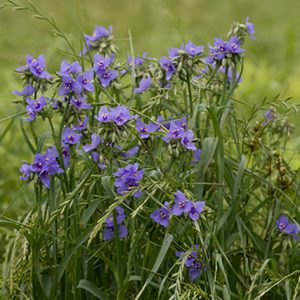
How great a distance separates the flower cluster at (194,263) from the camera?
1816 millimetres

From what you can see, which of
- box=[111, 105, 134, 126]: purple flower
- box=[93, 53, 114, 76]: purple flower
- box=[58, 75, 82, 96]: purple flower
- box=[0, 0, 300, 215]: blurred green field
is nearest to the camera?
box=[111, 105, 134, 126]: purple flower

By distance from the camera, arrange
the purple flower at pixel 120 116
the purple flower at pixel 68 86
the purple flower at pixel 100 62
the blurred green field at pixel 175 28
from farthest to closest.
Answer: the blurred green field at pixel 175 28
the purple flower at pixel 100 62
the purple flower at pixel 68 86
the purple flower at pixel 120 116

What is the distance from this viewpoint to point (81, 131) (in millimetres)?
1927

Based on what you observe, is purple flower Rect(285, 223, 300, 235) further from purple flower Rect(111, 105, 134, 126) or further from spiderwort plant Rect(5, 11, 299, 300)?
purple flower Rect(111, 105, 134, 126)

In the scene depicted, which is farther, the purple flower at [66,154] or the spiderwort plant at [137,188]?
the purple flower at [66,154]

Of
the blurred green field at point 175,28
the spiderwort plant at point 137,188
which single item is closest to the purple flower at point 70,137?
the spiderwort plant at point 137,188

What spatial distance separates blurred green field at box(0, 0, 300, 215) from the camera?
4.52 meters

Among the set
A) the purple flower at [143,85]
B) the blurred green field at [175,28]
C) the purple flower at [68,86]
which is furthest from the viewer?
the blurred green field at [175,28]

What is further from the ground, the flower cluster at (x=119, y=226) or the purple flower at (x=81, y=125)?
the purple flower at (x=81, y=125)

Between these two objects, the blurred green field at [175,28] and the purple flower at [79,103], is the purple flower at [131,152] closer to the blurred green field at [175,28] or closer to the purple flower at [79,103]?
the purple flower at [79,103]

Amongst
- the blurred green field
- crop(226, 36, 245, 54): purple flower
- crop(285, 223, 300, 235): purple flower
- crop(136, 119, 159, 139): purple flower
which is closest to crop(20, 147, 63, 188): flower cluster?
crop(136, 119, 159, 139): purple flower

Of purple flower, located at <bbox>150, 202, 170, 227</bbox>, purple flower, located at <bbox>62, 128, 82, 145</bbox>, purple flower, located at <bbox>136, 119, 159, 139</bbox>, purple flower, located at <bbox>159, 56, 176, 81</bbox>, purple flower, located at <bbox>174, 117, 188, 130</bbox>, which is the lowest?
purple flower, located at <bbox>150, 202, 170, 227</bbox>

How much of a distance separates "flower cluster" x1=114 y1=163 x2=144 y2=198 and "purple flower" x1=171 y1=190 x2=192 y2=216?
10cm

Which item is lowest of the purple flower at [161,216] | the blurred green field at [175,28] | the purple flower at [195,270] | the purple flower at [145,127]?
the purple flower at [195,270]
